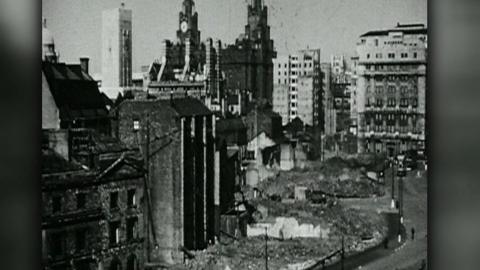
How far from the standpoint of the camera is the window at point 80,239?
3248 mm

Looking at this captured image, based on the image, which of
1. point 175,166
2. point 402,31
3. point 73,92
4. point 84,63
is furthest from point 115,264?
point 402,31

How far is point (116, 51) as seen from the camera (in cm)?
332

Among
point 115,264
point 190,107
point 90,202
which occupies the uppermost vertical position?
point 190,107

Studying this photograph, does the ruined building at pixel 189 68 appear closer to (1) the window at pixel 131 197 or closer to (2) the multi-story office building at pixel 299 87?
(2) the multi-story office building at pixel 299 87

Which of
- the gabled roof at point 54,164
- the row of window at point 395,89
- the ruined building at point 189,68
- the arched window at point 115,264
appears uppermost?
the ruined building at point 189,68

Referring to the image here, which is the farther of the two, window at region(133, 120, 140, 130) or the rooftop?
window at region(133, 120, 140, 130)

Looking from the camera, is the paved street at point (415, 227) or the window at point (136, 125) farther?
the window at point (136, 125)

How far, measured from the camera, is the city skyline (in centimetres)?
319

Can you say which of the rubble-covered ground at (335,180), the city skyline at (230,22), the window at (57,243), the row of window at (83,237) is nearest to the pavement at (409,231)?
the rubble-covered ground at (335,180)

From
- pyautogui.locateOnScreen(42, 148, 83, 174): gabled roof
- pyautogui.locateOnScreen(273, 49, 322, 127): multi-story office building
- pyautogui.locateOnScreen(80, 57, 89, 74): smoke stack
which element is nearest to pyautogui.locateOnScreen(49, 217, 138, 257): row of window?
pyautogui.locateOnScreen(42, 148, 83, 174): gabled roof

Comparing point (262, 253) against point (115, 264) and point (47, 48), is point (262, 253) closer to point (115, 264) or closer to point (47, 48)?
point (115, 264)

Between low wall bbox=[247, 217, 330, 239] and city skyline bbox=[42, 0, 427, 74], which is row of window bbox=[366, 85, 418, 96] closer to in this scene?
city skyline bbox=[42, 0, 427, 74]

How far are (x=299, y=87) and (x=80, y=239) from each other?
99 centimetres
